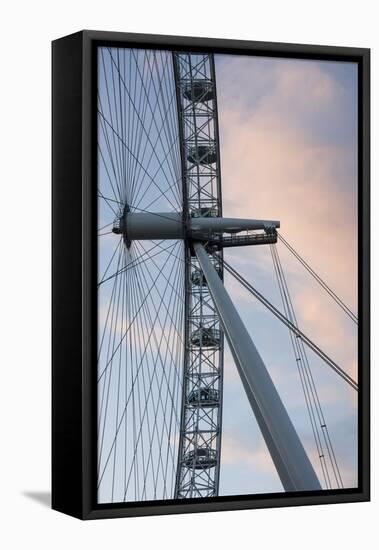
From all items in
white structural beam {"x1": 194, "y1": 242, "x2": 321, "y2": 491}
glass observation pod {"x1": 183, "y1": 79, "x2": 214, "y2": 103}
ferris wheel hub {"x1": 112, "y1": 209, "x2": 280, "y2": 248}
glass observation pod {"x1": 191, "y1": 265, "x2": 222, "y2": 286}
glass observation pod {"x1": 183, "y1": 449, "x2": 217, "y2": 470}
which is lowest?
glass observation pod {"x1": 183, "y1": 449, "x2": 217, "y2": 470}

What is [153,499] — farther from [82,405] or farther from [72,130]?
[72,130]

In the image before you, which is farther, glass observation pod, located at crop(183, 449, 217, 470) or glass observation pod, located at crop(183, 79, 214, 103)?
glass observation pod, located at crop(183, 79, 214, 103)

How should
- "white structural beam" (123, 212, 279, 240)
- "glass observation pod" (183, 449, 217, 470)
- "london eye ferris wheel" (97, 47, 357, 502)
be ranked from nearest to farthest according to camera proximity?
"london eye ferris wheel" (97, 47, 357, 502) < "white structural beam" (123, 212, 279, 240) < "glass observation pod" (183, 449, 217, 470)

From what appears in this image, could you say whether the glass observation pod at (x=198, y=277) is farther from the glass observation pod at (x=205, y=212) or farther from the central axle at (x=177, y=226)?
the glass observation pod at (x=205, y=212)

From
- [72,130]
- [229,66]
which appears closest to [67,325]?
[72,130]

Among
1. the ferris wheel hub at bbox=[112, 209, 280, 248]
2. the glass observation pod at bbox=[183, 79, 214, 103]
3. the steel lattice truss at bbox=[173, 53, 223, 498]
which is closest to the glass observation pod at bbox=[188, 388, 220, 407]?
the steel lattice truss at bbox=[173, 53, 223, 498]

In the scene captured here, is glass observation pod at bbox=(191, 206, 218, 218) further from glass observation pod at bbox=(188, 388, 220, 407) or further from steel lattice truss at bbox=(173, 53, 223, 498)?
glass observation pod at bbox=(188, 388, 220, 407)

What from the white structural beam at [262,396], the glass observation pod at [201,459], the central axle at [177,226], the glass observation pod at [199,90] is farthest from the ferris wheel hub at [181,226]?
the glass observation pod at [201,459]

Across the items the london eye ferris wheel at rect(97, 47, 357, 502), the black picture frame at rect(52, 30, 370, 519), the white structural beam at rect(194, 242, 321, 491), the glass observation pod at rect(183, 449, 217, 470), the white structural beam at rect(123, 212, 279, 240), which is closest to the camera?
the black picture frame at rect(52, 30, 370, 519)
